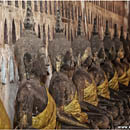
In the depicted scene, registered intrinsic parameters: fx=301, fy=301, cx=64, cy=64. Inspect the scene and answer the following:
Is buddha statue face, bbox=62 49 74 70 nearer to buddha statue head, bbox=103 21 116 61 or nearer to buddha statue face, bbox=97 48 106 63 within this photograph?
buddha statue face, bbox=97 48 106 63

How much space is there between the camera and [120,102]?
8.22m

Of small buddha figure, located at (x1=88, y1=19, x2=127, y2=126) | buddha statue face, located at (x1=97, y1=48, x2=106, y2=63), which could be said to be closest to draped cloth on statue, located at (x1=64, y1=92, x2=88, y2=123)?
small buddha figure, located at (x1=88, y1=19, x2=127, y2=126)

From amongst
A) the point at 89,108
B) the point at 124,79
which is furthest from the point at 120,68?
the point at 89,108

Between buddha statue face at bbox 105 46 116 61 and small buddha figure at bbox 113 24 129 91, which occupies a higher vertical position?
buddha statue face at bbox 105 46 116 61

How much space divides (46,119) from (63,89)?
1109 mm

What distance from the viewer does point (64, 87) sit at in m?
6.08

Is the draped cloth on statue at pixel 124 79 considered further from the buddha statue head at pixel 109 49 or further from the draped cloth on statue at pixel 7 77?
the draped cloth on statue at pixel 7 77

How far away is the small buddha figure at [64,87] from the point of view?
600 cm

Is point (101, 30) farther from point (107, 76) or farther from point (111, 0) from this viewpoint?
point (107, 76)

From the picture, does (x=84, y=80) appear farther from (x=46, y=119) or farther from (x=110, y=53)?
(x=110, y=53)

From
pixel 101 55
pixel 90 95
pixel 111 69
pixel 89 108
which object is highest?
pixel 101 55

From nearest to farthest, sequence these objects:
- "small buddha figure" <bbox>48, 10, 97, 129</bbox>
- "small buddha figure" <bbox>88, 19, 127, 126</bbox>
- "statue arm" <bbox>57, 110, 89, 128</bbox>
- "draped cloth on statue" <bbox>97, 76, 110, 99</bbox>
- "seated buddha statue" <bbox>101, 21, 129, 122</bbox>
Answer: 1. "statue arm" <bbox>57, 110, 89, 128</bbox>
2. "small buddha figure" <bbox>48, 10, 97, 129</bbox>
3. "small buddha figure" <bbox>88, 19, 127, 126</bbox>
4. "draped cloth on statue" <bbox>97, 76, 110, 99</bbox>
5. "seated buddha statue" <bbox>101, 21, 129, 122</bbox>

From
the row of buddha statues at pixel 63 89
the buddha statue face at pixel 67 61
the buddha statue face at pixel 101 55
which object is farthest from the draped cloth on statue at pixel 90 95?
the buddha statue face at pixel 101 55

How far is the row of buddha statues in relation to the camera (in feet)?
16.3
